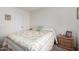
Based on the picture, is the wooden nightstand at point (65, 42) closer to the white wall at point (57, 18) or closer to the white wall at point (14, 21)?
the white wall at point (57, 18)

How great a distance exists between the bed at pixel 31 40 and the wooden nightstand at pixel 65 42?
0.08 meters

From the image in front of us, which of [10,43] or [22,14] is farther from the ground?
[22,14]

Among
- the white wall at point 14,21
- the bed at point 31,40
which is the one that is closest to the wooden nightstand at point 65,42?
the bed at point 31,40

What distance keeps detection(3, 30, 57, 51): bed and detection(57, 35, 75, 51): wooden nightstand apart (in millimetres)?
84

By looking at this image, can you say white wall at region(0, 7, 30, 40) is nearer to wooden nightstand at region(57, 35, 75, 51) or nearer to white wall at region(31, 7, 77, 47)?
white wall at region(31, 7, 77, 47)

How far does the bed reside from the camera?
1.30m

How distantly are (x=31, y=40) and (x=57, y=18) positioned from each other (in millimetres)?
480

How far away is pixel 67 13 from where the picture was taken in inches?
52.8

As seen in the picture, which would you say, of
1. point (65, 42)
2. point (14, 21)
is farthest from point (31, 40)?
point (65, 42)
